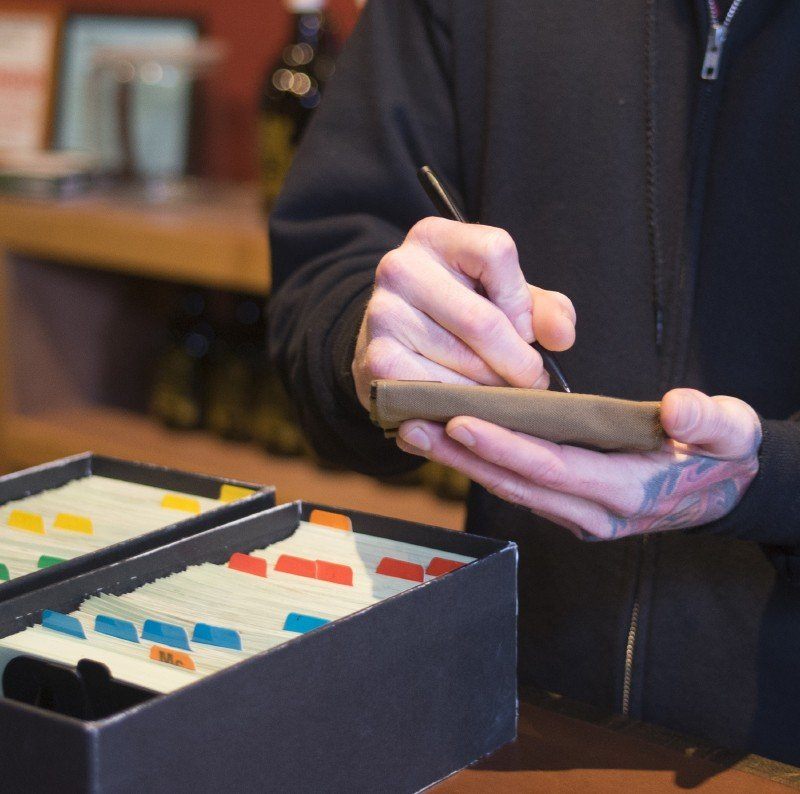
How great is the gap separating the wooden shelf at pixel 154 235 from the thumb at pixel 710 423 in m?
1.24

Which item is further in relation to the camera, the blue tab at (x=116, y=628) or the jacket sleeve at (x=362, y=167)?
the jacket sleeve at (x=362, y=167)

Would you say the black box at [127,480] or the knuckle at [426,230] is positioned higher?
the knuckle at [426,230]

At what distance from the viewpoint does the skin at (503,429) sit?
2.18 ft

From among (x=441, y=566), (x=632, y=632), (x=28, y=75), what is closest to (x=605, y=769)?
(x=441, y=566)

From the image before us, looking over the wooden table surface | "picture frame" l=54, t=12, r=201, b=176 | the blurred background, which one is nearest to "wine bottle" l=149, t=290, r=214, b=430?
the blurred background

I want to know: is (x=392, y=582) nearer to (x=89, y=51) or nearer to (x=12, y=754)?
(x=12, y=754)

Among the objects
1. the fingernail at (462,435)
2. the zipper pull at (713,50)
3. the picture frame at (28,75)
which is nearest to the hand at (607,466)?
the fingernail at (462,435)

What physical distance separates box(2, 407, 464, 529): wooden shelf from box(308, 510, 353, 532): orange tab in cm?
103

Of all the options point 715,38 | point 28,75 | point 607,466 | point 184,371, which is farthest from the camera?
point 28,75

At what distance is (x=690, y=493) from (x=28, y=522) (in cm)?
43

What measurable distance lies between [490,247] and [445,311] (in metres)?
0.05

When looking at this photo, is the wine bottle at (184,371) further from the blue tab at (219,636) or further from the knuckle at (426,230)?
the blue tab at (219,636)

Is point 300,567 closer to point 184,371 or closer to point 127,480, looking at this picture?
point 127,480

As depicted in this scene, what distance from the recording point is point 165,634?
588 millimetres
